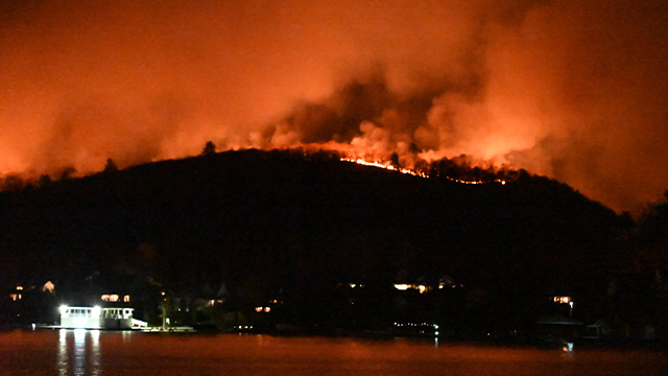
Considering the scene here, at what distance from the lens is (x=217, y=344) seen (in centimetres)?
7338

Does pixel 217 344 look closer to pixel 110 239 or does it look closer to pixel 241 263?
pixel 241 263

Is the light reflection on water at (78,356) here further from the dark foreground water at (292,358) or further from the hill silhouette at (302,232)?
the hill silhouette at (302,232)

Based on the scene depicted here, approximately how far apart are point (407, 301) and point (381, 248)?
34.7 meters

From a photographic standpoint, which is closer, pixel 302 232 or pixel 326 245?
pixel 326 245

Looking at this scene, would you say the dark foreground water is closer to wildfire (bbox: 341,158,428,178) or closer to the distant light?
the distant light

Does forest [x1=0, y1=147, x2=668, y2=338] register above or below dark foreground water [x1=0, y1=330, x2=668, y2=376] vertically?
above

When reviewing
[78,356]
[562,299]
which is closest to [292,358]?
[78,356]

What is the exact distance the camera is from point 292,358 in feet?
200

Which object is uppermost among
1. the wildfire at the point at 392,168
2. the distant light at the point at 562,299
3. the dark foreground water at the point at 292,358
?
the wildfire at the point at 392,168

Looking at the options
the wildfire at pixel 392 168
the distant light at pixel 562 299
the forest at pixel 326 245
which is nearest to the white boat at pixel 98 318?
the forest at pixel 326 245

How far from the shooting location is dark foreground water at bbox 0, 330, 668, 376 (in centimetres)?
5288

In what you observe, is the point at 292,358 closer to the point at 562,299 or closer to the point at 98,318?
the point at 562,299

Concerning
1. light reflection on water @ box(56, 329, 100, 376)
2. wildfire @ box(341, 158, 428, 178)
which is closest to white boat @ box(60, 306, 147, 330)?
light reflection on water @ box(56, 329, 100, 376)

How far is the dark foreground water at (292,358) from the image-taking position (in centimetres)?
5288
